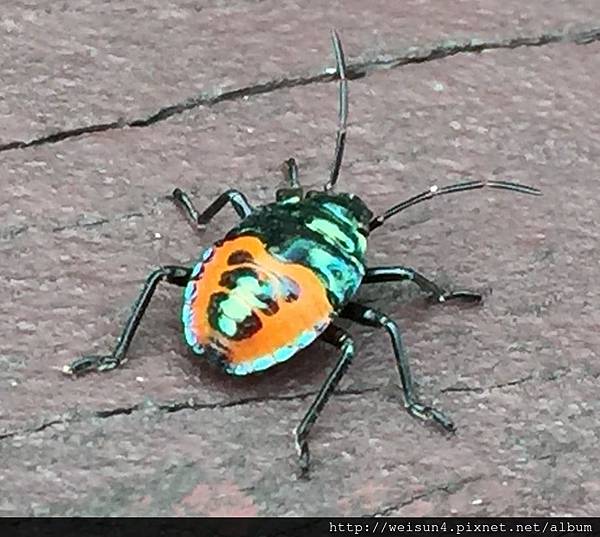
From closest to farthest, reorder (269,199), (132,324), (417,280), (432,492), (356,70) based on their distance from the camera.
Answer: (432,492)
(132,324)
(417,280)
(269,199)
(356,70)

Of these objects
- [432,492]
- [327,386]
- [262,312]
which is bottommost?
[432,492]

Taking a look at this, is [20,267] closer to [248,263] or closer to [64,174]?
[64,174]

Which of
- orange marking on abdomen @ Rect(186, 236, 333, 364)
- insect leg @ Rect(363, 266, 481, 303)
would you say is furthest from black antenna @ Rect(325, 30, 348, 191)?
orange marking on abdomen @ Rect(186, 236, 333, 364)

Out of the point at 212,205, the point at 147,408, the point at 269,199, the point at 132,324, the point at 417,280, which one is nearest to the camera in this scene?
the point at 147,408

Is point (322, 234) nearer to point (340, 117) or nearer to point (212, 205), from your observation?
point (212, 205)

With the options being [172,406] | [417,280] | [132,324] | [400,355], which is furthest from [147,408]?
[417,280]

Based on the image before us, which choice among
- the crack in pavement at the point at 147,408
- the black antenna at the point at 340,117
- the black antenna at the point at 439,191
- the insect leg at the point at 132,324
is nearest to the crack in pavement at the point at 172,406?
the crack in pavement at the point at 147,408

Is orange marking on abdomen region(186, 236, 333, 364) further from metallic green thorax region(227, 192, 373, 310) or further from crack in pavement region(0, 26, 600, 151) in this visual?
crack in pavement region(0, 26, 600, 151)
